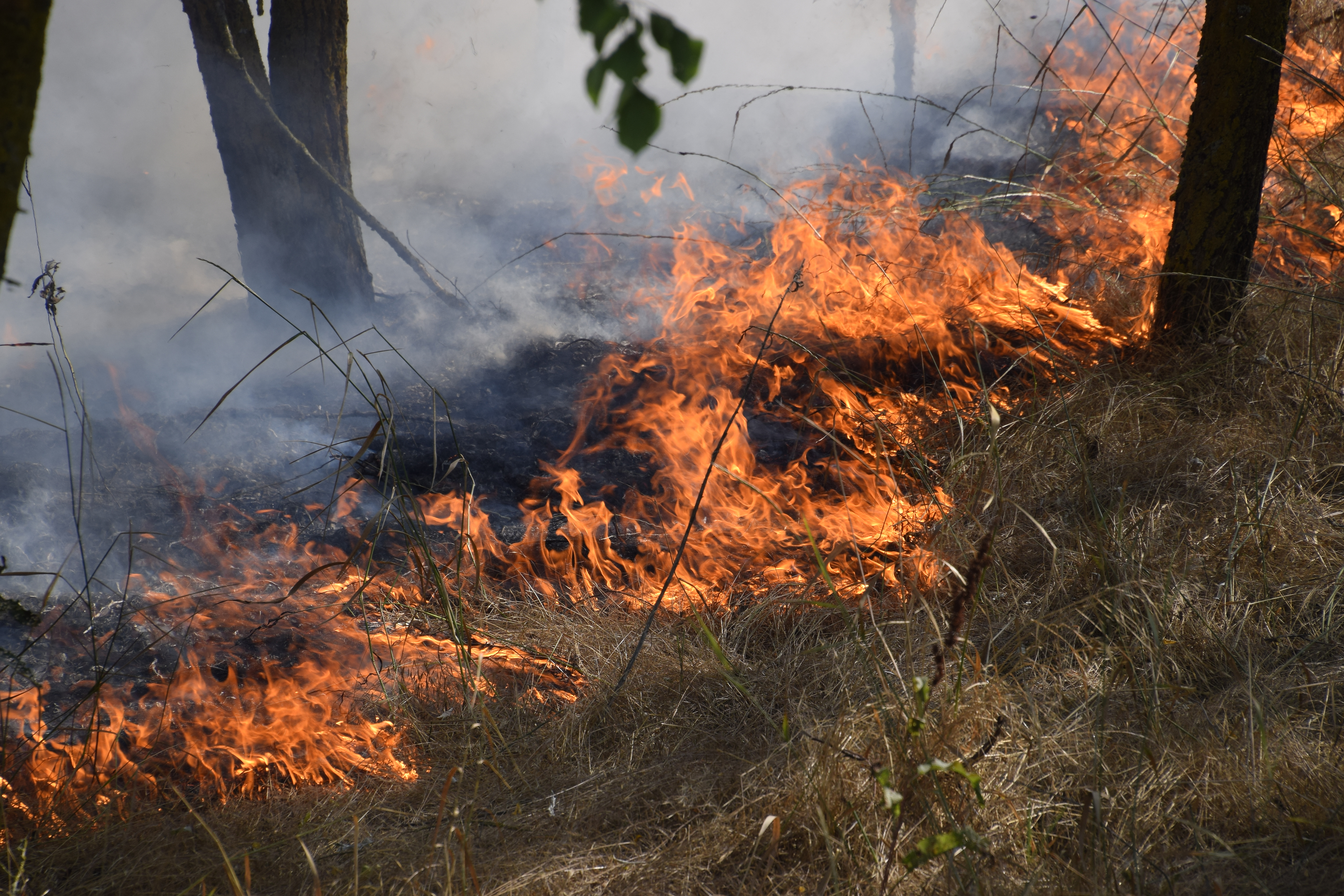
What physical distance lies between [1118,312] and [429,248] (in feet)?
18.8

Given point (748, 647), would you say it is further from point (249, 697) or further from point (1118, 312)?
point (1118, 312)

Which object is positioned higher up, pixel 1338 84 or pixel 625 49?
pixel 1338 84

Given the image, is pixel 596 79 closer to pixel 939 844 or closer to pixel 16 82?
pixel 16 82

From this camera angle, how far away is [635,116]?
2.61ft

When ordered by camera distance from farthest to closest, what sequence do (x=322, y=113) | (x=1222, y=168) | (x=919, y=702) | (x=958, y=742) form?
(x=322, y=113)
(x=1222, y=168)
(x=958, y=742)
(x=919, y=702)

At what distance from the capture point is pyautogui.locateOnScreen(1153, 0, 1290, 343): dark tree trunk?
9.50 ft

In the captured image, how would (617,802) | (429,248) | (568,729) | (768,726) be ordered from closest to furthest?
1. (617,802)
2. (768,726)
3. (568,729)
4. (429,248)

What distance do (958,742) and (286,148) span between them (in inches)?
207

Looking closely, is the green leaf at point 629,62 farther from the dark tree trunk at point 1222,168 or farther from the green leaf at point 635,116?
the dark tree trunk at point 1222,168

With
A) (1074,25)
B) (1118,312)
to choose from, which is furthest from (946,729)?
(1074,25)

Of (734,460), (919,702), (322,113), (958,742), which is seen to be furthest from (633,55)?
(322,113)

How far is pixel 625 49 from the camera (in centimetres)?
79

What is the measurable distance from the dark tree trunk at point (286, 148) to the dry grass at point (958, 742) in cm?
372

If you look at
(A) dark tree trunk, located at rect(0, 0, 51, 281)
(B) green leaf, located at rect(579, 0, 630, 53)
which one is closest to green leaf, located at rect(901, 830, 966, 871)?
(B) green leaf, located at rect(579, 0, 630, 53)
